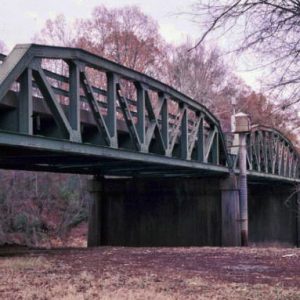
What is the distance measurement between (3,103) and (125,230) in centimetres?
1795

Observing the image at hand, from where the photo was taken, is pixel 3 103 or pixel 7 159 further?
pixel 7 159

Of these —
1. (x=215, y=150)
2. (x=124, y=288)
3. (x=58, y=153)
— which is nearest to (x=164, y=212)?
(x=215, y=150)

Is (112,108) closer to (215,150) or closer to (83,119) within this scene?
(83,119)

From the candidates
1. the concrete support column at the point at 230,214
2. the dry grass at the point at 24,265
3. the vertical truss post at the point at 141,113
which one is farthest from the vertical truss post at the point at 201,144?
the dry grass at the point at 24,265

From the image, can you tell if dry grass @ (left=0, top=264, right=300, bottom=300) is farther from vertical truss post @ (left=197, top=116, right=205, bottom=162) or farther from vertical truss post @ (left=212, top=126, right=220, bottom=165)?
vertical truss post @ (left=212, top=126, right=220, bottom=165)

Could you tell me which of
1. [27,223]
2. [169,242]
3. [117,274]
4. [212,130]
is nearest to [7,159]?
[117,274]

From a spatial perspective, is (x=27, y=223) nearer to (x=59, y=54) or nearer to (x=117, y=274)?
(x=59, y=54)

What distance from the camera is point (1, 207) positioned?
43062 millimetres

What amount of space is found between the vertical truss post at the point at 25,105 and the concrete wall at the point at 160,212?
16464 mm

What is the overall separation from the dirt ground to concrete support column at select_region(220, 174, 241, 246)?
11763 millimetres

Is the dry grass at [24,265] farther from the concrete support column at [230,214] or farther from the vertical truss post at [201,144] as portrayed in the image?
the concrete support column at [230,214]

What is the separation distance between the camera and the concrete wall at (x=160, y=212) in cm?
2831

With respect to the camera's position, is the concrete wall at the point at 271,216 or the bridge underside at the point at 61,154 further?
the concrete wall at the point at 271,216

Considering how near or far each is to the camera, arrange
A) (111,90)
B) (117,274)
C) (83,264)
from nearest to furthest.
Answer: (117,274), (83,264), (111,90)
